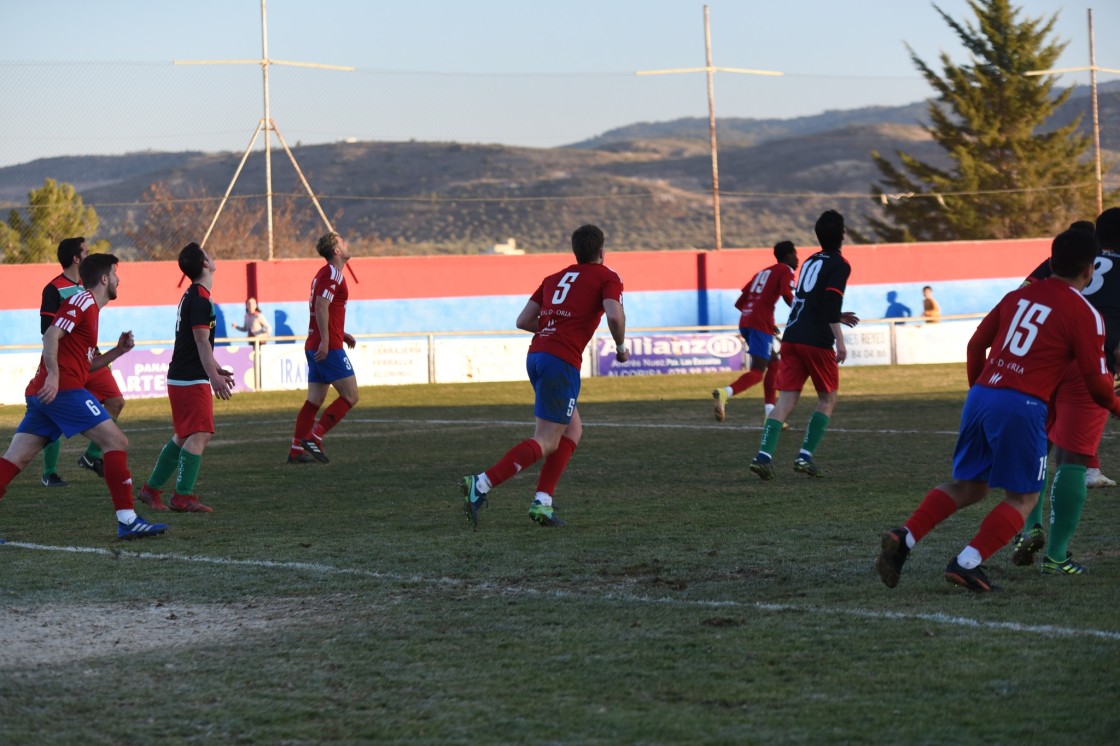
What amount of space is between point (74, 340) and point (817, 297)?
5.46m

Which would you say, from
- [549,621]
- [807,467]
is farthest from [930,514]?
[807,467]

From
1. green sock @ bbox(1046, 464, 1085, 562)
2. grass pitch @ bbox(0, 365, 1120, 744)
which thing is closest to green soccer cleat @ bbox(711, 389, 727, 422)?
grass pitch @ bbox(0, 365, 1120, 744)

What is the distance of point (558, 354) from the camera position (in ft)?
28.1

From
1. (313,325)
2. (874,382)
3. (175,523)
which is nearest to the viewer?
A: (175,523)

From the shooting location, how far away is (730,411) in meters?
18.2

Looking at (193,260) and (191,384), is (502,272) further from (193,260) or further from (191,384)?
(193,260)

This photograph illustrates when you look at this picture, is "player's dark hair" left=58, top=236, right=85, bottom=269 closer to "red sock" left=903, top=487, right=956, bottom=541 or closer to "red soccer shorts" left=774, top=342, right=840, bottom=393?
"red soccer shorts" left=774, top=342, right=840, bottom=393

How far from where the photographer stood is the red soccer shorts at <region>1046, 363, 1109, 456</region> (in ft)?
22.3

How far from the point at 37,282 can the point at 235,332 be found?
4.57 metres

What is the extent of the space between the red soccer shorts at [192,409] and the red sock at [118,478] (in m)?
1.14

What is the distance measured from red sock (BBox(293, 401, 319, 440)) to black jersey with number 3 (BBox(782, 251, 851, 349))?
15.1 feet

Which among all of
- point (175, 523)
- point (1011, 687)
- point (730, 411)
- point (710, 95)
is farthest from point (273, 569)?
point (710, 95)

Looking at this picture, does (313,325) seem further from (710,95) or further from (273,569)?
(710,95)

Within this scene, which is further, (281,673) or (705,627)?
(705,627)
